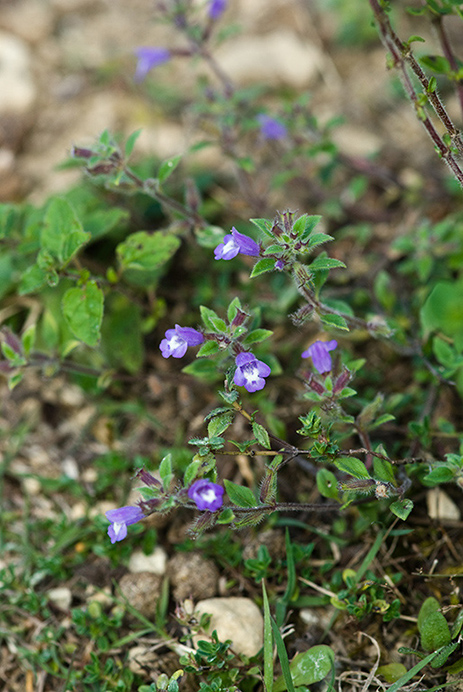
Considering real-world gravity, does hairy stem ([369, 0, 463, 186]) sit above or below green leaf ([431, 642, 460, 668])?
above

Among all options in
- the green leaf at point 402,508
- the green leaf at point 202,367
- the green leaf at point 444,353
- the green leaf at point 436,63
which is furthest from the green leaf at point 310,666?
the green leaf at point 436,63

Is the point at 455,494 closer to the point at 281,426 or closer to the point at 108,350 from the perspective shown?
the point at 281,426

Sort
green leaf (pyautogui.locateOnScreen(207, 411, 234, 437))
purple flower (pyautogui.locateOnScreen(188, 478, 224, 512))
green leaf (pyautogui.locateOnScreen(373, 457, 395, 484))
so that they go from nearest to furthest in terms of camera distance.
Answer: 1. purple flower (pyautogui.locateOnScreen(188, 478, 224, 512))
2. green leaf (pyautogui.locateOnScreen(207, 411, 234, 437))
3. green leaf (pyautogui.locateOnScreen(373, 457, 395, 484))

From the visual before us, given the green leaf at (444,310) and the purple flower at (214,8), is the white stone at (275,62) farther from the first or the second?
the green leaf at (444,310)

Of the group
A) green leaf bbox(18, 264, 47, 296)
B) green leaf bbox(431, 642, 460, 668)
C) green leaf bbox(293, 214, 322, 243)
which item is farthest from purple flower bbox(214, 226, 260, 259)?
green leaf bbox(431, 642, 460, 668)

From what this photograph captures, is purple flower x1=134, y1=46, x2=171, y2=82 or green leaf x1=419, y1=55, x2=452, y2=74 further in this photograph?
purple flower x1=134, y1=46, x2=171, y2=82

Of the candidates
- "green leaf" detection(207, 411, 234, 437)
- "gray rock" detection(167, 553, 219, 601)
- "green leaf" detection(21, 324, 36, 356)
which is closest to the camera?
"green leaf" detection(207, 411, 234, 437)

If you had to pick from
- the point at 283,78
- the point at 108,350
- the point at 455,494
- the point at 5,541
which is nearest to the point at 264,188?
the point at 283,78

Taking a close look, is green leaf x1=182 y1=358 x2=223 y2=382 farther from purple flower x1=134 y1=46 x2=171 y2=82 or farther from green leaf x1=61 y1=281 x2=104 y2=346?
purple flower x1=134 y1=46 x2=171 y2=82
